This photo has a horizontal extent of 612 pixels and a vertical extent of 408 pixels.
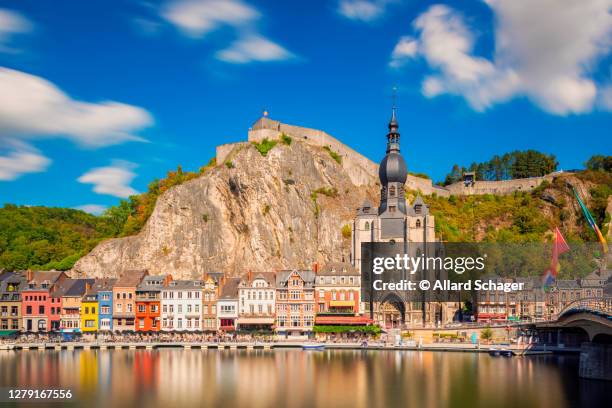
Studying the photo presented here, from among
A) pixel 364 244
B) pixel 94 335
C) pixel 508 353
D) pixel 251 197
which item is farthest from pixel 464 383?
pixel 251 197

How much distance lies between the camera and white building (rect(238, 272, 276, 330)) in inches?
2985

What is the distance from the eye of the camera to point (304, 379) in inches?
1870

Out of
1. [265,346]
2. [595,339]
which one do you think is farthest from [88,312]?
[595,339]

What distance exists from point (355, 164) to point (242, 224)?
2794 cm

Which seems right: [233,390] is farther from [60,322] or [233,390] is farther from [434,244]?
[434,244]

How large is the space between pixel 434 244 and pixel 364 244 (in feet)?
30.3

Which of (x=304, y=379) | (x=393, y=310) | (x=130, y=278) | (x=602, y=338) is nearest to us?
(x=304, y=379)

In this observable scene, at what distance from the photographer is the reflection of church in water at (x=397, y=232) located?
81375mm

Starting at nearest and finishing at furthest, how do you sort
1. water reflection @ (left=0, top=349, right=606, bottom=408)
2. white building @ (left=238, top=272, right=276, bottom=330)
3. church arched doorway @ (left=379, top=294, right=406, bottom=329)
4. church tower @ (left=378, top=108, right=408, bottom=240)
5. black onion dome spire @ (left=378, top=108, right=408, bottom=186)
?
water reflection @ (left=0, top=349, right=606, bottom=408), white building @ (left=238, top=272, right=276, bottom=330), church arched doorway @ (left=379, top=294, right=406, bottom=329), church tower @ (left=378, top=108, right=408, bottom=240), black onion dome spire @ (left=378, top=108, right=408, bottom=186)

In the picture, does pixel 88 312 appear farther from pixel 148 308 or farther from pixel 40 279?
pixel 40 279

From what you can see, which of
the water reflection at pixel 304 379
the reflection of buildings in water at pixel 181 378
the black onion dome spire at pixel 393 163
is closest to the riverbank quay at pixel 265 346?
the water reflection at pixel 304 379

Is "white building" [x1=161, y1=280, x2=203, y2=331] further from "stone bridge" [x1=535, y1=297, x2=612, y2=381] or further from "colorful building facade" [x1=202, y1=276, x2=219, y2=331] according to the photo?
"stone bridge" [x1=535, y1=297, x2=612, y2=381]

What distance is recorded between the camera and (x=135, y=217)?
10262 cm

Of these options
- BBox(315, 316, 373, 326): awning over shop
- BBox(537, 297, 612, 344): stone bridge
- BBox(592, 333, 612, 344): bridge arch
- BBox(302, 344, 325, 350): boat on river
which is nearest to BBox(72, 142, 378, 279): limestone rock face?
BBox(315, 316, 373, 326): awning over shop
